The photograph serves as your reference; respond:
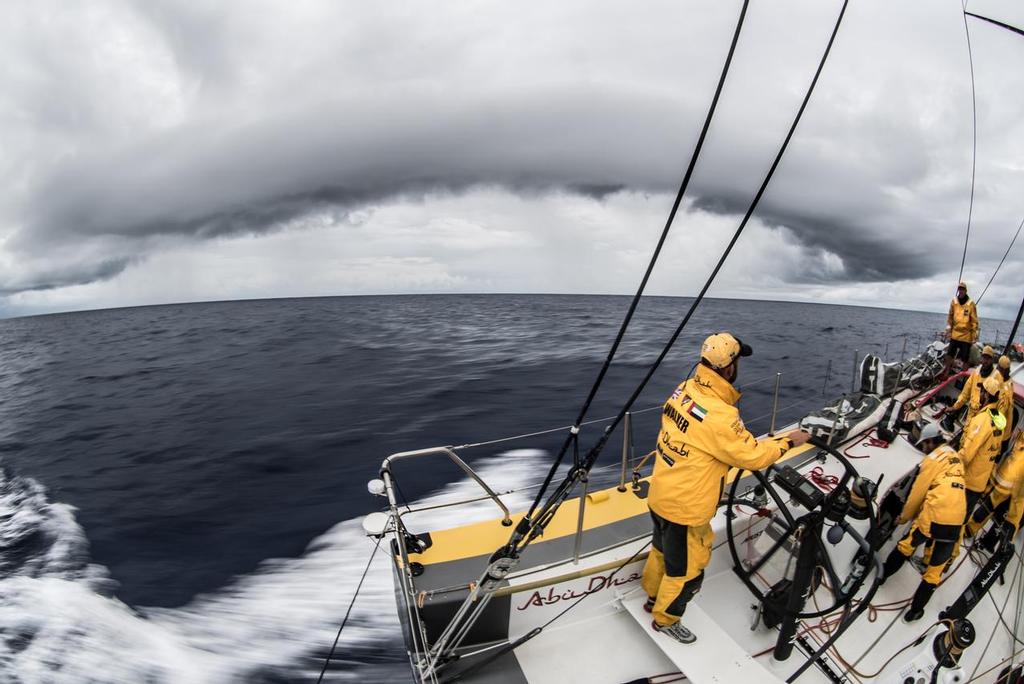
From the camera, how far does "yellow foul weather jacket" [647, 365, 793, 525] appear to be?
2.06m

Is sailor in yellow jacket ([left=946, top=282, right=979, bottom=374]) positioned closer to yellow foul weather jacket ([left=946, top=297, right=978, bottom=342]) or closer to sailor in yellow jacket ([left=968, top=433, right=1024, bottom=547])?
yellow foul weather jacket ([left=946, top=297, right=978, bottom=342])

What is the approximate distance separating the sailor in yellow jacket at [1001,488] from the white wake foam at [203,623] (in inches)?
194

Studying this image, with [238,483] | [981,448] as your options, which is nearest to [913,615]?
[981,448]

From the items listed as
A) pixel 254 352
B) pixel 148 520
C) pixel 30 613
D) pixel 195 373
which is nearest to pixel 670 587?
pixel 30 613

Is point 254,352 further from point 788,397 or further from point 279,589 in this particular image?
point 788,397

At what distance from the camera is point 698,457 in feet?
7.06

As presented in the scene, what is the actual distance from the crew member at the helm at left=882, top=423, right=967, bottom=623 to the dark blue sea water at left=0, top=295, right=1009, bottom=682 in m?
1.23

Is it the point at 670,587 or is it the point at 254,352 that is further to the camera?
the point at 254,352

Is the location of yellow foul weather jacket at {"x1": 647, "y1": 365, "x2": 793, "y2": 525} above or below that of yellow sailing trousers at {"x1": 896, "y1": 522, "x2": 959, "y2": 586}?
above

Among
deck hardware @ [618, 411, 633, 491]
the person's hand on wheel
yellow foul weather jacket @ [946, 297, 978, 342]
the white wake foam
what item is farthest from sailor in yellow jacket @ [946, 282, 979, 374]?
the white wake foam

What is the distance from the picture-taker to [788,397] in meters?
10.5

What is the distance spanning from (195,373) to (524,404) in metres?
10.1

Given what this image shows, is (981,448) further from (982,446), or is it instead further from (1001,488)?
(1001,488)

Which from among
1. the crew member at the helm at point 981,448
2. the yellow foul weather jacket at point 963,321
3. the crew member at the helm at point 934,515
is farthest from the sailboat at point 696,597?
the yellow foul weather jacket at point 963,321
